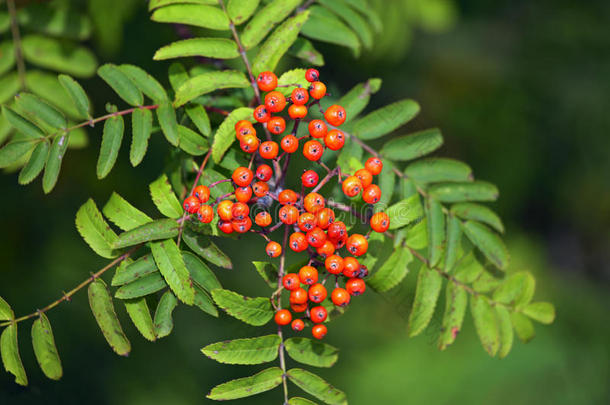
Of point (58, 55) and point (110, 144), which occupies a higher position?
point (58, 55)

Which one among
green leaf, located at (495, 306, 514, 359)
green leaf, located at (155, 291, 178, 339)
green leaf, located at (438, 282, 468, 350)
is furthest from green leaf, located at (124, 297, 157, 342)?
green leaf, located at (495, 306, 514, 359)

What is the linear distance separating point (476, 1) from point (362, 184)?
521 cm

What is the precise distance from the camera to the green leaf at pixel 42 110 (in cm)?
198

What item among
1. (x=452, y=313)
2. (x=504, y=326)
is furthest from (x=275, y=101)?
(x=504, y=326)

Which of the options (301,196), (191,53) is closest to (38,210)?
(191,53)

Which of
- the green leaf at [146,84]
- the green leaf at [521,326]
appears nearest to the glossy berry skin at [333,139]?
the green leaf at [146,84]

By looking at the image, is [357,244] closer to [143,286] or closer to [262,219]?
[262,219]

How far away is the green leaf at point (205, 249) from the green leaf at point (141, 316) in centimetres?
27

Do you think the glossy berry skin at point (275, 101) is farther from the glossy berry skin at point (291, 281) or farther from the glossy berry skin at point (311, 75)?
the glossy berry skin at point (291, 281)

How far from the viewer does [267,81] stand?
6.04ft

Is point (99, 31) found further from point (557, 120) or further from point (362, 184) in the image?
point (557, 120)

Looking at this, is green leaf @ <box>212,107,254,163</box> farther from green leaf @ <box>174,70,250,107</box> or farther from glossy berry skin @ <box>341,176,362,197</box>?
glossy berry skin @ <box>341,176,362,197</box>

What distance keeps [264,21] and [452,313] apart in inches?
57.5

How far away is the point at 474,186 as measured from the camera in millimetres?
2299
